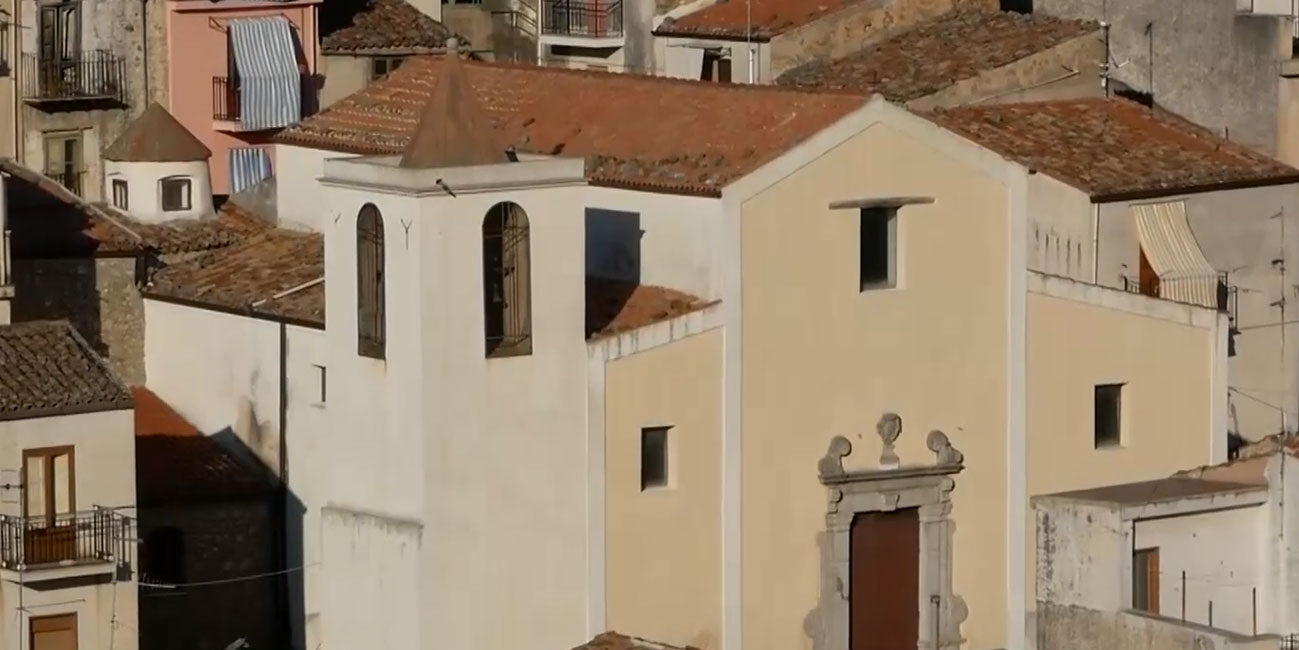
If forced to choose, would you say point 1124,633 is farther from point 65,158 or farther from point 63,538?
point 65,158

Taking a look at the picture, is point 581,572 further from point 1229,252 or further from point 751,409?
point 1229,252

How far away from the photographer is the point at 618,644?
40469 millimetres

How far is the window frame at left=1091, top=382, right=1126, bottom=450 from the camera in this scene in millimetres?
44250

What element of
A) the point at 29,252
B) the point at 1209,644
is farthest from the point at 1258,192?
the point at 29,252

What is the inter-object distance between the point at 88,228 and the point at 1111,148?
36.9 ft

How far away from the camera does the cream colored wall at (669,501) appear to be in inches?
1617

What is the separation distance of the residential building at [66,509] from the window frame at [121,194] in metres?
8.13

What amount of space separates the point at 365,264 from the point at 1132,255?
33.4 feet

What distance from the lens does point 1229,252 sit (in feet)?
160

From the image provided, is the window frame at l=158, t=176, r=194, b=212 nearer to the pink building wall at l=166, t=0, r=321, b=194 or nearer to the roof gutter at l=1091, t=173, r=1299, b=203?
the pink building wall at l=166, t=0, r=321, b=194

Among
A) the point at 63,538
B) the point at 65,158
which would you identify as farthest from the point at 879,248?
the point at 65,158

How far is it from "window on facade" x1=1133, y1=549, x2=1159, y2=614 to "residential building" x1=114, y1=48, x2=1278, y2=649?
6.80 ft

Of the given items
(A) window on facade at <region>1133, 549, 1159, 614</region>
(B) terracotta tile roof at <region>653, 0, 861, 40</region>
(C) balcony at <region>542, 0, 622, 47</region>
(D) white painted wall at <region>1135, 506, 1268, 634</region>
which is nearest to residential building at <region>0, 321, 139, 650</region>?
(A) window on facade at <region>1133, 549, 1159, 614</region>

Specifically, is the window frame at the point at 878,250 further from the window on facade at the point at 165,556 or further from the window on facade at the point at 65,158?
the window on facade at the point at 65,158
